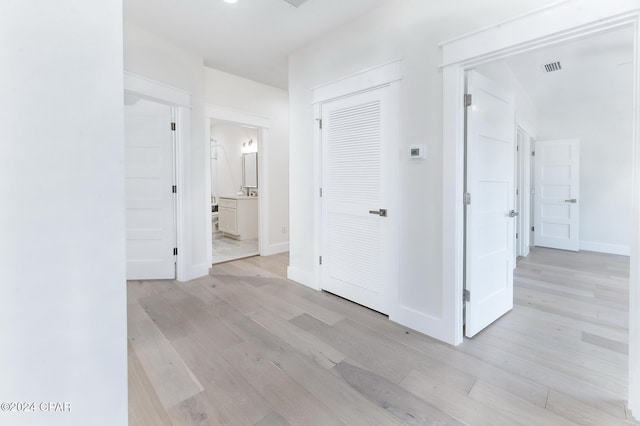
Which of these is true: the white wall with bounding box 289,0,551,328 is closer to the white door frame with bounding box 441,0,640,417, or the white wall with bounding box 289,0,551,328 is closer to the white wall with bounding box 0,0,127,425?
the white door frame with bounding box 441,0,640,417

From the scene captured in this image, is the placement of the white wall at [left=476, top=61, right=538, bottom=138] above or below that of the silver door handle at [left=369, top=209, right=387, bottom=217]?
above

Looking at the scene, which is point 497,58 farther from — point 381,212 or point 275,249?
point 275,249

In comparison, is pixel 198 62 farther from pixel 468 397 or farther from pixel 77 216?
pixel 468 397

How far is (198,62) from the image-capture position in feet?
11.4

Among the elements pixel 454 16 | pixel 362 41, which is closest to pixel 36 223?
pixel 454 16

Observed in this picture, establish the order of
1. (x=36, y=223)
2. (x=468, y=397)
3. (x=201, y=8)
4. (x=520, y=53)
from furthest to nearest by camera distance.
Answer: (x=201, y=8)
(x=520, y=53)
(x=468, y=397)
(x=36, y=223)

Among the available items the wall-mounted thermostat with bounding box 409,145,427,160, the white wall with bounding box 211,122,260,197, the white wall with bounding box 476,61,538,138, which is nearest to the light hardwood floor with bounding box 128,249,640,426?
the wall-mounted thermostat with bounding box 409,145,427,160

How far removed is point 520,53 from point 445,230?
3.92 ft

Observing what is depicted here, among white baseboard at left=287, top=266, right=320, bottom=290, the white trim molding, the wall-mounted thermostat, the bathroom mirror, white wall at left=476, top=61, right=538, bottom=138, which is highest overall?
white wall at left=476, top=61, right=538, bottom=138

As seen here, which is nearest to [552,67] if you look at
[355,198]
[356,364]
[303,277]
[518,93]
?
[518,93]

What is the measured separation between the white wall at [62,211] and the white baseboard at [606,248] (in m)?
6.82

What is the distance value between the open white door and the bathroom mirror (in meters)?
4.91

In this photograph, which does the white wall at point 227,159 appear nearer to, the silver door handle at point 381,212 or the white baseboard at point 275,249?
the white baseboard at point 275,249

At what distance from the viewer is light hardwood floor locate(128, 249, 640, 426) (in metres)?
1.47
